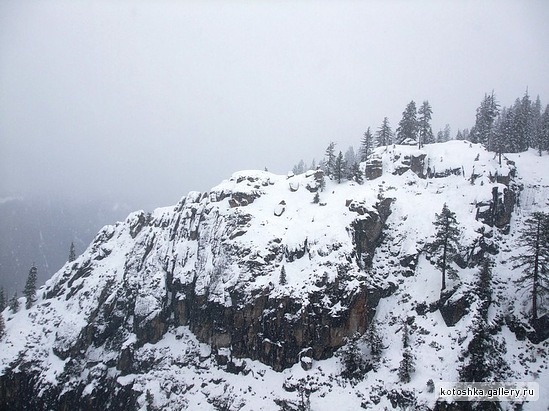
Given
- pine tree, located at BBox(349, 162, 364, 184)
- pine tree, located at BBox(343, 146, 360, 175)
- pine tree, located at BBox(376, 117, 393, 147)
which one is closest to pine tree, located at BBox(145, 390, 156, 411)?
pine tree, located at BBox(349, 162, 364, 184)

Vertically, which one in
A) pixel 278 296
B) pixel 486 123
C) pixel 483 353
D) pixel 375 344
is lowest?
pixel 375 344

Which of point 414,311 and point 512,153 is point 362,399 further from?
point 512,153

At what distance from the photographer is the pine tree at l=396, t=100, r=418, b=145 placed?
7412 centimetres

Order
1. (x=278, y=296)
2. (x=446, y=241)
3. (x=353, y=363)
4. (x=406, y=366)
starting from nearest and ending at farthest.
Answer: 1. (x=406, y=366)
2. (x=353, y=363)
3. (x=446, y=241)
4. (x=278, y=296)

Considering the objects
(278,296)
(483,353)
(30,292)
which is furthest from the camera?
(30,292)

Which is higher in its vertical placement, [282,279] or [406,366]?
[282,279]

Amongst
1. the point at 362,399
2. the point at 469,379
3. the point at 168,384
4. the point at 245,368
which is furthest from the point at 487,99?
the point at 168,384

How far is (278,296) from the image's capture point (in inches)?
1665

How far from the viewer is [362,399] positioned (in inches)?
1303

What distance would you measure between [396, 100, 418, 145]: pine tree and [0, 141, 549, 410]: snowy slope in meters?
11.1

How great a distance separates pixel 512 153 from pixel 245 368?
2819 inches

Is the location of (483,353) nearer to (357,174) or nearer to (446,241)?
(446,241)

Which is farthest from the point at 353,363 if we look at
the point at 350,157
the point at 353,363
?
the point at 350,157

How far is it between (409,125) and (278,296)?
55.8m
